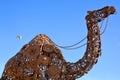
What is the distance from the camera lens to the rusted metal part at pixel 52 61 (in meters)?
8.21

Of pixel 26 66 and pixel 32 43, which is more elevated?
pixel 32 43

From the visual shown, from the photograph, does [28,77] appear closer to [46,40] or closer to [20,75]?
[20,75]

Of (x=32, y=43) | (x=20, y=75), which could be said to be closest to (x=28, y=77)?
(x=20, y=75)

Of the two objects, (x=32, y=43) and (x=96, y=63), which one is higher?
(x=32, y=43)

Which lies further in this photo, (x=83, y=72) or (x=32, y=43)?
(x=32, y=43)

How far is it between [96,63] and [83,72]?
0.40 metres

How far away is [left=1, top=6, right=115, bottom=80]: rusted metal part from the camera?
26.9 feet

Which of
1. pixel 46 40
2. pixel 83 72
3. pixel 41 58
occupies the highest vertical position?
pixel 46 40

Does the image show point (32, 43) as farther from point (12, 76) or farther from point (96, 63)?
point (96, 63)

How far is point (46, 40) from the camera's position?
8.91 meters

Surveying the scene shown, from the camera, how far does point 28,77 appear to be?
845 centimetres

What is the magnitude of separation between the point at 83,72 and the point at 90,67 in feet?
0.72

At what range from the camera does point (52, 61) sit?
848 centimetres

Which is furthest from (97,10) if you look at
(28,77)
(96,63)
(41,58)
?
(28,77)
